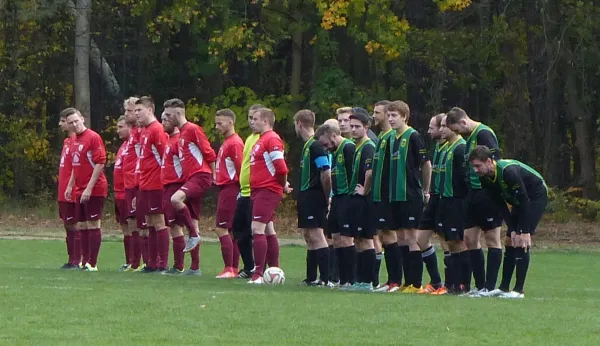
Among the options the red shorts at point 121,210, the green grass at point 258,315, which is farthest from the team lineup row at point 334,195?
the green grass at point 258,315

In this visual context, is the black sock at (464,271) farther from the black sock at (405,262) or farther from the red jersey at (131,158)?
the red jersey at (131,158)

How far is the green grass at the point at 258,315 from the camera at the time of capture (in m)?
9.26

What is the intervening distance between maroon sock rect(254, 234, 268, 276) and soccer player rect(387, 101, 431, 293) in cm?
160

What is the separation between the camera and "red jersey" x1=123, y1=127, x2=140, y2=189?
16.9m

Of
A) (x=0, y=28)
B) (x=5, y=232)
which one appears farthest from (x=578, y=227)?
(x=0, y=28)

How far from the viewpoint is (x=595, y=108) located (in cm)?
3662

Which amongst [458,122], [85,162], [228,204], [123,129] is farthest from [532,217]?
[123,129]

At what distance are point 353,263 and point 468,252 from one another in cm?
154

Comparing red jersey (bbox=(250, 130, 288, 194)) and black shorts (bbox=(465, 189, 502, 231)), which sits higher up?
red jersey (bbox=(250, 130, 288, 194))

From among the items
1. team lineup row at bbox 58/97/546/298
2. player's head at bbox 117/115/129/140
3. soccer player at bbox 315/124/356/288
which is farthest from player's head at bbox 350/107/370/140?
player's head at bbox 117/115/129/140

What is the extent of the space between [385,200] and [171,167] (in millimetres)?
3391

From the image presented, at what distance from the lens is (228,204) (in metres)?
16.0

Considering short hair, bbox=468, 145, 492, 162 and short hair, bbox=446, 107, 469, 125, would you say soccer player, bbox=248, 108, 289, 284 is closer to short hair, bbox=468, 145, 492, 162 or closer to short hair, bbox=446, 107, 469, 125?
short hair, bbox=446, 107, 469, 125

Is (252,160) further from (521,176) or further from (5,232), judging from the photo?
(5,232)
